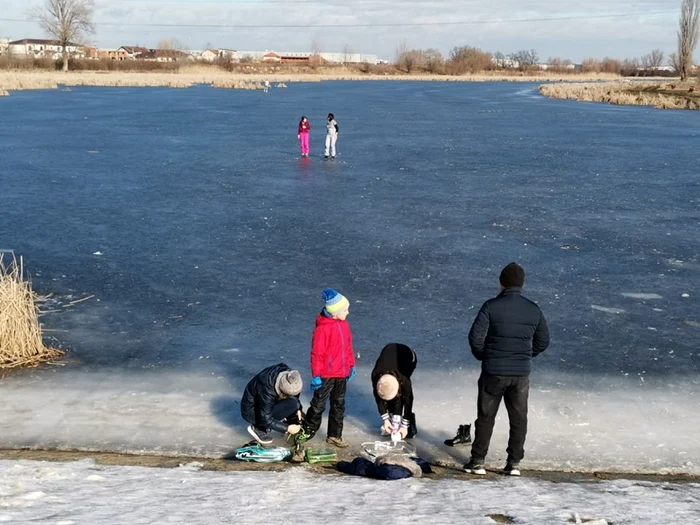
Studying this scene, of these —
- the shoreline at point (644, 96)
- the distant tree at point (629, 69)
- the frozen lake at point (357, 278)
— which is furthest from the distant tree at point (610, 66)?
the frozen lake at point (357, 278)

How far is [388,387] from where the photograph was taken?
6.35m

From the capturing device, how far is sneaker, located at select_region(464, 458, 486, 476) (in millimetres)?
5914

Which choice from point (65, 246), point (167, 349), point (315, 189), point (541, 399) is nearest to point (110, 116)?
point (315, 189)

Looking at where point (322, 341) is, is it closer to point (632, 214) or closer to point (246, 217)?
point (246, 217)

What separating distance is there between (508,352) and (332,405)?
1.46 metres

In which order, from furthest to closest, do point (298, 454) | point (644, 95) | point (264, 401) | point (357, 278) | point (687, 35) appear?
point (687, 35), point (644, 95), point (357, 278), point (264, 401), point (298, 454)

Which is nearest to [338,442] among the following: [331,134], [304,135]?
[331,134]

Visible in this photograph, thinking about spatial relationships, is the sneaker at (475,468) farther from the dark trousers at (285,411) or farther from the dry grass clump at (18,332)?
the dry grass clump at (18,332)

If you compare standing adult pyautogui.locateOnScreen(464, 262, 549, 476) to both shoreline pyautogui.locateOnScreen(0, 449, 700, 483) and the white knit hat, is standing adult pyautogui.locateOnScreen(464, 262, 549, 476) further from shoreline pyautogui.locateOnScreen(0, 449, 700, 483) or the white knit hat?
the white knit hat

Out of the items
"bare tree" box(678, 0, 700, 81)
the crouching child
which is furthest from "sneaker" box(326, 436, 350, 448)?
"bare tree" box(678, 0, 700, 81)

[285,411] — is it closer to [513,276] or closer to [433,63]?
[513,276]

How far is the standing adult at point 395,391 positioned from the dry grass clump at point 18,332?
136 inches

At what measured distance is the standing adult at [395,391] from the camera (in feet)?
20.8

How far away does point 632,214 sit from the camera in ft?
50.2
